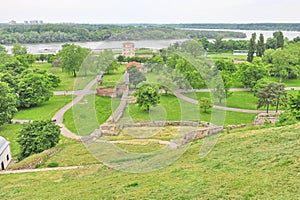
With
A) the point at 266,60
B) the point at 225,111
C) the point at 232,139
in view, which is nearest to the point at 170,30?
the point at 232,139

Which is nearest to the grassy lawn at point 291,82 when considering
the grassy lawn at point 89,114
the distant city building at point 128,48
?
the grassy lawn at point 89,114

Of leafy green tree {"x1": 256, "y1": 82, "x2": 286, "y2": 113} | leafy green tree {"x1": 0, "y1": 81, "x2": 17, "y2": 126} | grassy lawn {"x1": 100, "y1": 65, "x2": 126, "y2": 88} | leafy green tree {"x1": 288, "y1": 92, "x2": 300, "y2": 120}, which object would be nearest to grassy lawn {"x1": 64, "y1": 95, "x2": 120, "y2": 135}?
grassy lawn {"x1": 100, "y1": 65, "x2": 126, "y2": 88}

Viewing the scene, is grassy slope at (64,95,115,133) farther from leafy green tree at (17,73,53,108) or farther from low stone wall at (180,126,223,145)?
low stone wall at (180,126,223,145)

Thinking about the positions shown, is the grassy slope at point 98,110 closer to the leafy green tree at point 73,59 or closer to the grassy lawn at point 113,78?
the grassy lawn at point 113,78

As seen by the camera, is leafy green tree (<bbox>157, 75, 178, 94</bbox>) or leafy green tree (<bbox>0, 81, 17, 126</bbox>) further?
leafy green tree (<bbox>157, 75, 178, 94</bbox>)

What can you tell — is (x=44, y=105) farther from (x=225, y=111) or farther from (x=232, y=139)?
(x=232, y=139)
